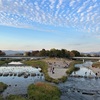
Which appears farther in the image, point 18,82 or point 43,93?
point 18,82

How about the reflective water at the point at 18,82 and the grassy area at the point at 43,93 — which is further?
the reflective water at the point at 18,82

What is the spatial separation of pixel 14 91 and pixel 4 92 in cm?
209

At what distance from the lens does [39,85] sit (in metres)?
43.8

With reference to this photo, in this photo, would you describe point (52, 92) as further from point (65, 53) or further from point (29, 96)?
point (65, 53)

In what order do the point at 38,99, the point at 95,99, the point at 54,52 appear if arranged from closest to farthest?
the point at 38,99
the point at 95,99
the point at 54,52

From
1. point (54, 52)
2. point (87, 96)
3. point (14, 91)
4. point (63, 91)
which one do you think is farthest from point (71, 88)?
point (54, 52)

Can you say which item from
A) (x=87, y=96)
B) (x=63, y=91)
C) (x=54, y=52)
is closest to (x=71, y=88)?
(x=63, y=91)

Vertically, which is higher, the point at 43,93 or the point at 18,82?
the point at 43,93

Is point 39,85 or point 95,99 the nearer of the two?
point 95,99

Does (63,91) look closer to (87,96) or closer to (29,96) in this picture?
(87,96)

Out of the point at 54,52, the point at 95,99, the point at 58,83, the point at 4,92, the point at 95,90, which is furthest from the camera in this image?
the point at 54,52

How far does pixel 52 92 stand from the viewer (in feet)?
131

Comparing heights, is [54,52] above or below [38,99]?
above

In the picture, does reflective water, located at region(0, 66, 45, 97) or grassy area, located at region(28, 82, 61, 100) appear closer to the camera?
grassy area, located at region(28, 82, 61, 100)
